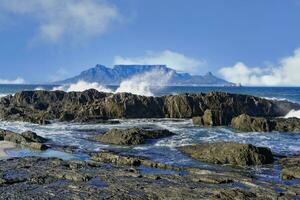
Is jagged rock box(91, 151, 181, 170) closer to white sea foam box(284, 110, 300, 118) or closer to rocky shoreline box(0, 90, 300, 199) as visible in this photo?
rocky shoreline box(0, 90, 300, 199)

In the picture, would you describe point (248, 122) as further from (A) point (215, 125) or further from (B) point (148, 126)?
(B) point (148, 126)

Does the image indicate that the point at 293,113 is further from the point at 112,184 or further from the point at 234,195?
the point at 112,184

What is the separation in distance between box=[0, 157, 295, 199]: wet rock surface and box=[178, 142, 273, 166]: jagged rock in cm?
341

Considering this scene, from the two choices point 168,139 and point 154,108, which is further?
point 154,108

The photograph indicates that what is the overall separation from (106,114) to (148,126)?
10.3 m

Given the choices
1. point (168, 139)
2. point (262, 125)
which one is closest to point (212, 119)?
point (262, 125)

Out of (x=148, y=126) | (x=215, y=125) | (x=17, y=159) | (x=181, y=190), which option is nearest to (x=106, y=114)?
(x=148, y=126)

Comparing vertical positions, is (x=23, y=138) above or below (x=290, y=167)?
above

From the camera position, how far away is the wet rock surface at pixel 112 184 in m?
18.1

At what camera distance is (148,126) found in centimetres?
4606

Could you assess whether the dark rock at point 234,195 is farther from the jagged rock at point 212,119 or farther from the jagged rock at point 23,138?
→ the jagged rock at point 212,119

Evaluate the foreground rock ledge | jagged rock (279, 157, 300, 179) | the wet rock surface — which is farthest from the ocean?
the foreground rock ledge

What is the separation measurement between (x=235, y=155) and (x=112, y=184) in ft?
28.5

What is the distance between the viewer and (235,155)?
25.8 meters
